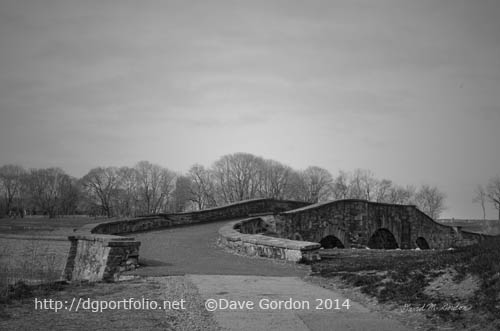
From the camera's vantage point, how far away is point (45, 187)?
6819 cm

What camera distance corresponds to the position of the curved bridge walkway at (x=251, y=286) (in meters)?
5.36

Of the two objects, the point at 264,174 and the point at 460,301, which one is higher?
the point at 264,174

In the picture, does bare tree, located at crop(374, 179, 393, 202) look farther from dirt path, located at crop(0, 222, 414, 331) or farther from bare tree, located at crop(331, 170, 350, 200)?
dirt path, located at crop(0, 222, 414, 331)

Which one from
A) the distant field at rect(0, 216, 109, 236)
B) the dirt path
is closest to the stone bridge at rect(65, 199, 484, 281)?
the dirt path

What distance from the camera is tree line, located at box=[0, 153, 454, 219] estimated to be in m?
65.4

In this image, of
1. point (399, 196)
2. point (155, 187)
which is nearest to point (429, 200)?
point (399, 196)

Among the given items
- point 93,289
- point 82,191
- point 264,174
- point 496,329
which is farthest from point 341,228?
point 82,191

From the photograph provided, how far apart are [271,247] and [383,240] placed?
1608 cm

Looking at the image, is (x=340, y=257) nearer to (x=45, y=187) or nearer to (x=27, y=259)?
(x=27, y=259)

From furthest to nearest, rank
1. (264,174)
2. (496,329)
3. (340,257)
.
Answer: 1. (264,174)
2. (340,257)
3. (496,329)

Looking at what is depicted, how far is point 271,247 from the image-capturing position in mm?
11570

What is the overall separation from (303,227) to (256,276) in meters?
11.7

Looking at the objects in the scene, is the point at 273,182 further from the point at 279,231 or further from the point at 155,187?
the point at 279,231

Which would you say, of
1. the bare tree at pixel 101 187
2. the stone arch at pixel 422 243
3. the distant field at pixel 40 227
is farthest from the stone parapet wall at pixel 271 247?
the bare tree at pixel 101 187
